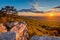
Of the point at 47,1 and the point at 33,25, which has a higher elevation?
the point at 47,1

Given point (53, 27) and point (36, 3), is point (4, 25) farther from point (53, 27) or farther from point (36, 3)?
point (53, 27)

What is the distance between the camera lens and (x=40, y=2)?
332cm

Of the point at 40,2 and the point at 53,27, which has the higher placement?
the point at 40,2

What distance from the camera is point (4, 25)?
3342 mm

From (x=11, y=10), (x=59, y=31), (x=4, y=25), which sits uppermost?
(x=11, y=10)

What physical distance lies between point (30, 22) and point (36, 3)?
1.42 ft

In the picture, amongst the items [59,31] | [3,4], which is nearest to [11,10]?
[3,4]

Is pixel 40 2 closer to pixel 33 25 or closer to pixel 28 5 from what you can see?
pixel 28 5

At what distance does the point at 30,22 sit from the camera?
331 cm

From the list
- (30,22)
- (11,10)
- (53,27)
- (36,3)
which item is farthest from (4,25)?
(53,27)

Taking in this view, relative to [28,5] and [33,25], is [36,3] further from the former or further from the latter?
[33,25]

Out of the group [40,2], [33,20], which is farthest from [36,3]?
[33,20]

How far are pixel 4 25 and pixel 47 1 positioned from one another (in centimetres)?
107

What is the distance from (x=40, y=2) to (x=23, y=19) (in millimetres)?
527
